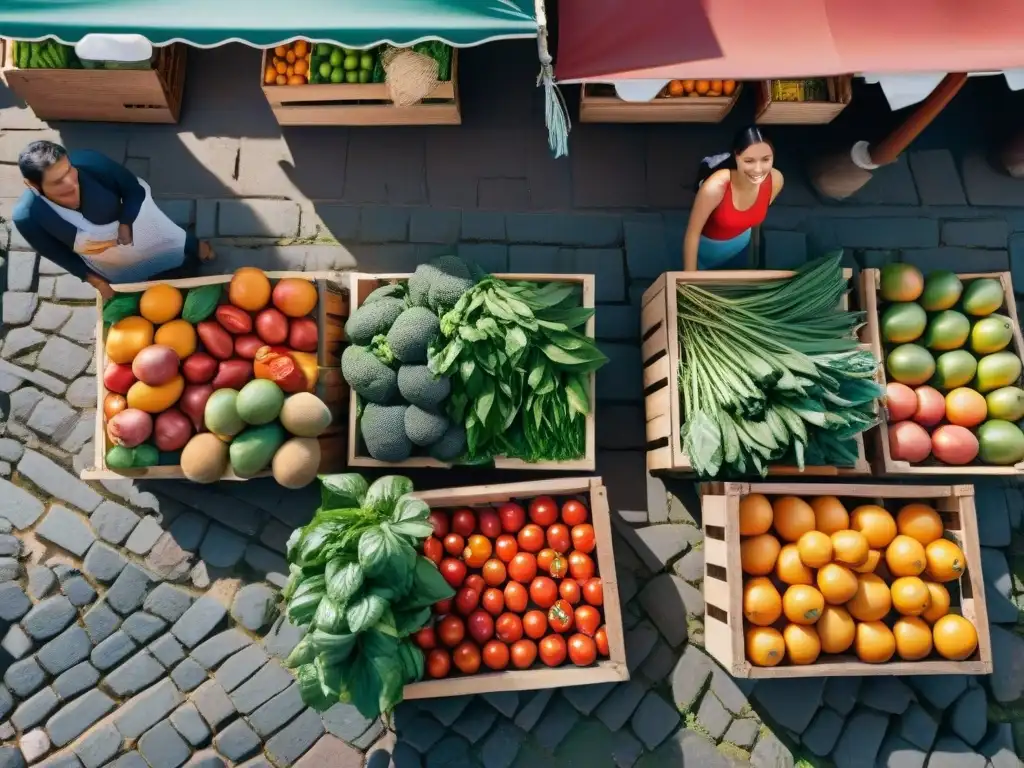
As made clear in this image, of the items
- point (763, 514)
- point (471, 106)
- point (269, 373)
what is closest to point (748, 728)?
point (763, 514)

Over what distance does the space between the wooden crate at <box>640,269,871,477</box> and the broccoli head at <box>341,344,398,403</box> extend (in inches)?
53.8

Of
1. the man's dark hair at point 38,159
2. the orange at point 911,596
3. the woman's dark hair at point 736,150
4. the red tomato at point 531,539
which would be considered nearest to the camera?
the man's dark hair at point 38,159

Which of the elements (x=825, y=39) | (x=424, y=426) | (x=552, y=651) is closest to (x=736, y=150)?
(x=825, y=39)

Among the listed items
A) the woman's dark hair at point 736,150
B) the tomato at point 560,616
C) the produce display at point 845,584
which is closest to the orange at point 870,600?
the produce display at point 845,584

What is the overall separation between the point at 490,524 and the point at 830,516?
165 centimetres

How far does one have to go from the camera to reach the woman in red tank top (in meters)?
3.05

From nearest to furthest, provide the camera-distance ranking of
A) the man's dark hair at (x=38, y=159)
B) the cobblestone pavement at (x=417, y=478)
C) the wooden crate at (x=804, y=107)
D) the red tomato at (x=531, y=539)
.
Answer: the man's dark hair at (x=38, y=159), the red tomato at (x=531, y=539), the cobblestone pavement at (x=417, y=478), the wooden crate at (x=804, y=107)

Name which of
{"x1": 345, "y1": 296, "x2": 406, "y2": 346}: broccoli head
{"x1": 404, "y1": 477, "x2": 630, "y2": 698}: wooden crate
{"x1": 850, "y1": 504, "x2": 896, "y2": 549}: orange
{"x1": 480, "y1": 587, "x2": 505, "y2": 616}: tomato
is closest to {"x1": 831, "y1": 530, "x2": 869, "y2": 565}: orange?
{"x1": 850, "y1": 504, "x2": 896, "y2": 549}: orange

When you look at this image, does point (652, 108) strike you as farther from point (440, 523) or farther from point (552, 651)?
point (552, 651)

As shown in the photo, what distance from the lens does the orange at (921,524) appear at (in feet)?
10.6

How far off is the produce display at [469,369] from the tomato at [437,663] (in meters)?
0.93

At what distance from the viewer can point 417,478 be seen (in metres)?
3.83

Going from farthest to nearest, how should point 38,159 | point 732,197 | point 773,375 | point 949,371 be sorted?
point 949,371, point 732,197, point 773,375, point 38,159

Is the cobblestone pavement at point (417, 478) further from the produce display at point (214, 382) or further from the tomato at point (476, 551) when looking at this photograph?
the produce display at point (214, 382)
